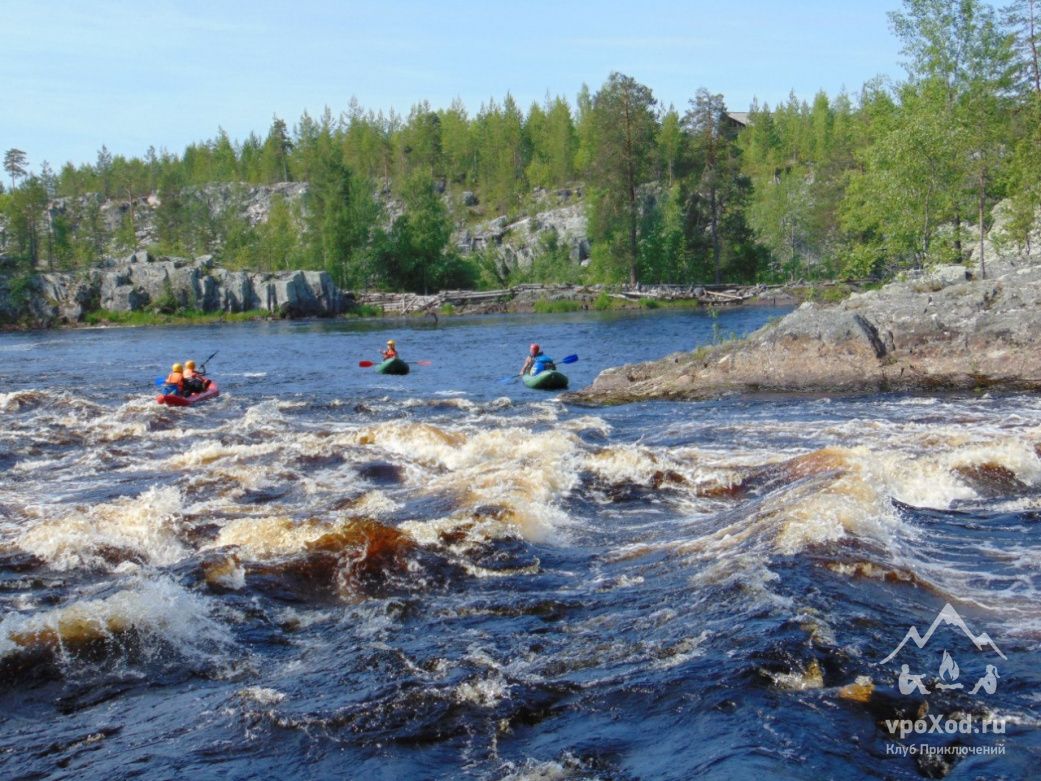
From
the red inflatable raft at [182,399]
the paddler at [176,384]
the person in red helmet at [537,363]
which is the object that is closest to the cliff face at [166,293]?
the red inflatable raft at [182,399]

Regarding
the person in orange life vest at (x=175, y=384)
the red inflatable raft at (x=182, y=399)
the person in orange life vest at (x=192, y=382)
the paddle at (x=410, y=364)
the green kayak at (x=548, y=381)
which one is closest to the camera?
the red inflatable raft at (x=182, y=399)

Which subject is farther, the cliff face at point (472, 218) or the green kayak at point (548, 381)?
the cliff face at point (472, 218)

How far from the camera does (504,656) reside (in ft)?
26.1

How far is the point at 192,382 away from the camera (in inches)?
992

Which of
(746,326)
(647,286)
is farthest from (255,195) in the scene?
(746,326)

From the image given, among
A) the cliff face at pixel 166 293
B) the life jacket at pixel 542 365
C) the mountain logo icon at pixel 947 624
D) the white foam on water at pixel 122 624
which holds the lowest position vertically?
the mountain logo icon at pixel 947 624

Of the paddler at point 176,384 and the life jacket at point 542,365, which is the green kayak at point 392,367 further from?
the paddler at point 176,384

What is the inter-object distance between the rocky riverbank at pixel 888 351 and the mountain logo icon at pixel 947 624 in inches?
543

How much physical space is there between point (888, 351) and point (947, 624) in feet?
48.5

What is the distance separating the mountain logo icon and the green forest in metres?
25.2

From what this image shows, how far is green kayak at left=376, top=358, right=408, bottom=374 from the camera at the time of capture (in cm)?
3061

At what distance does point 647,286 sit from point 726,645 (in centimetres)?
6527

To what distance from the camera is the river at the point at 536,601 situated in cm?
659

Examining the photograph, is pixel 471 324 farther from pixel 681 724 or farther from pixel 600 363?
pixel 681 724
